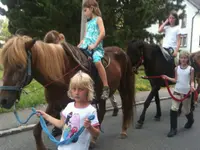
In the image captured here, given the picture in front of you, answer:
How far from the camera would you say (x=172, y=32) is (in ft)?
22.2

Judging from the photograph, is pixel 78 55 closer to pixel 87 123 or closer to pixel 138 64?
pixel 87 123

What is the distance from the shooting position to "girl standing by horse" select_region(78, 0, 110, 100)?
13.6 ft

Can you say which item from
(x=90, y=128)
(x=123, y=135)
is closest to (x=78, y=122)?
(x=90, y=128)

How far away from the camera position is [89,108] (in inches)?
99.3

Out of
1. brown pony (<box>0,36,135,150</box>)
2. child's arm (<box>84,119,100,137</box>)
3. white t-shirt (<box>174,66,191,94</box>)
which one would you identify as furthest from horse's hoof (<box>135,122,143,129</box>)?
child's arm (<box>84,119,100,137</box>)

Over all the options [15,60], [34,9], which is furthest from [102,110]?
[34,9]

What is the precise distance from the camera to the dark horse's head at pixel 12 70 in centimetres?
312

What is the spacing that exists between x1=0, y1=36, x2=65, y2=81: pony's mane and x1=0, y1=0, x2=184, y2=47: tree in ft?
22.9

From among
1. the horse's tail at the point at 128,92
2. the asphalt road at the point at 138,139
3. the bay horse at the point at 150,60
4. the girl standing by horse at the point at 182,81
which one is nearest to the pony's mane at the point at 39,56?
the asphalt road at the point at 138,139

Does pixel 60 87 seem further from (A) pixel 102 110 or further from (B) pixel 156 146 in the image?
(B) pixel 156 146

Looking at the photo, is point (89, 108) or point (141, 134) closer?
point (89, 108)

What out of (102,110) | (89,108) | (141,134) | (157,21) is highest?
(157,21)

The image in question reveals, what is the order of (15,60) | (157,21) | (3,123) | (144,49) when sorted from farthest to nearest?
(157,21), (144,49), (3,123), (15,60)

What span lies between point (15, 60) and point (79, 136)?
1.21m
